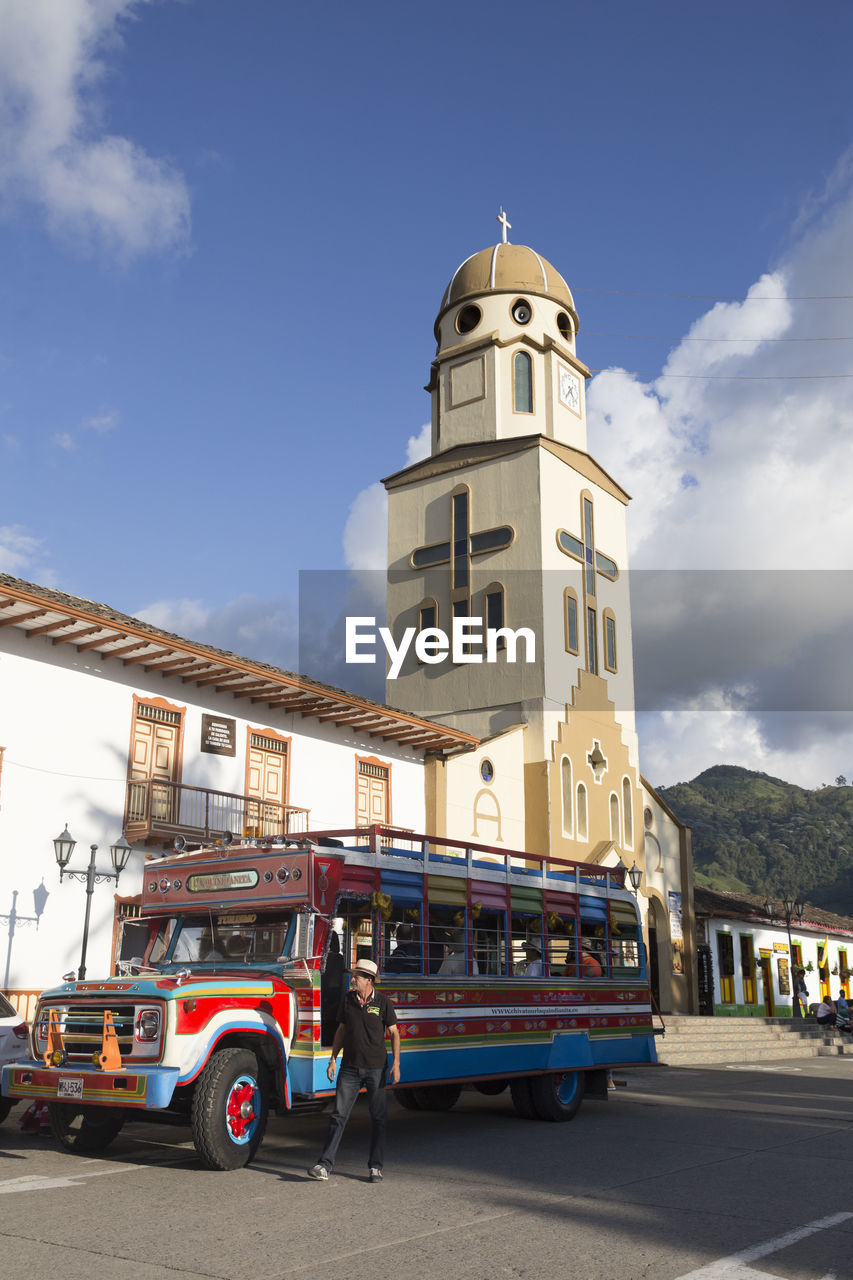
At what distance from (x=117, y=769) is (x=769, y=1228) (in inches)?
581

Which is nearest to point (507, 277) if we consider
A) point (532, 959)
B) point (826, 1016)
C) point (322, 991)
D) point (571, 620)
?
point (571, 620)

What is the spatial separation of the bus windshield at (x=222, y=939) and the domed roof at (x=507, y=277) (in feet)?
96.3

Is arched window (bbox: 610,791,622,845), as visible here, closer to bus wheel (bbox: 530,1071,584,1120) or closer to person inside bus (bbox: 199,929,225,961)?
bus wheel (bbox: 530,1071,584,1120)

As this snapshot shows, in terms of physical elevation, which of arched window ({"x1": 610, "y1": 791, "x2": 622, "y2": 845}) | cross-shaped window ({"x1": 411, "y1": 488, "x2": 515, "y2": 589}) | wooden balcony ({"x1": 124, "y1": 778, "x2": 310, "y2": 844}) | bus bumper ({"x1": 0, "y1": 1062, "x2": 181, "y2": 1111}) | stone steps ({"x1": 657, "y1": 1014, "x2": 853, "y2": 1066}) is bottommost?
stone steps ({"x1": 657, "y1": 1014, "x2": 853, "y2": 1066})

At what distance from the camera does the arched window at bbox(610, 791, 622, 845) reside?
111ft

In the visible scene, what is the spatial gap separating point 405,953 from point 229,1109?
266cm

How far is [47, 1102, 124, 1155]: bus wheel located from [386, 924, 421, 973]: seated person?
282 cm

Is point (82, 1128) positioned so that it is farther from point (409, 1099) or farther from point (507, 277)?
point (507, 277)

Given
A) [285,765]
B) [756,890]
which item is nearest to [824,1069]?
[285,765]

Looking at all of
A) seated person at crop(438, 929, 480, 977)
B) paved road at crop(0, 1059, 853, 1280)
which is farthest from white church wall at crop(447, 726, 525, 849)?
paved road at crop(0, 1059, 853, 1280)

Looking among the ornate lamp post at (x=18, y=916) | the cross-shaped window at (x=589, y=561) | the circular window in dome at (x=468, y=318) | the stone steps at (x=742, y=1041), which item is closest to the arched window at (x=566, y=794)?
the cross-shaped window at (x=589, y=561)

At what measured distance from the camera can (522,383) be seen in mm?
36188

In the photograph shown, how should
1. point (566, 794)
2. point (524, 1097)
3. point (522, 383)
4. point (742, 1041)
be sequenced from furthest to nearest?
point (522, 383) < point (566, 794) < point (742, 1041) < point (524, 1097)

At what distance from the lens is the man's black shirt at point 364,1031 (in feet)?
29.9
